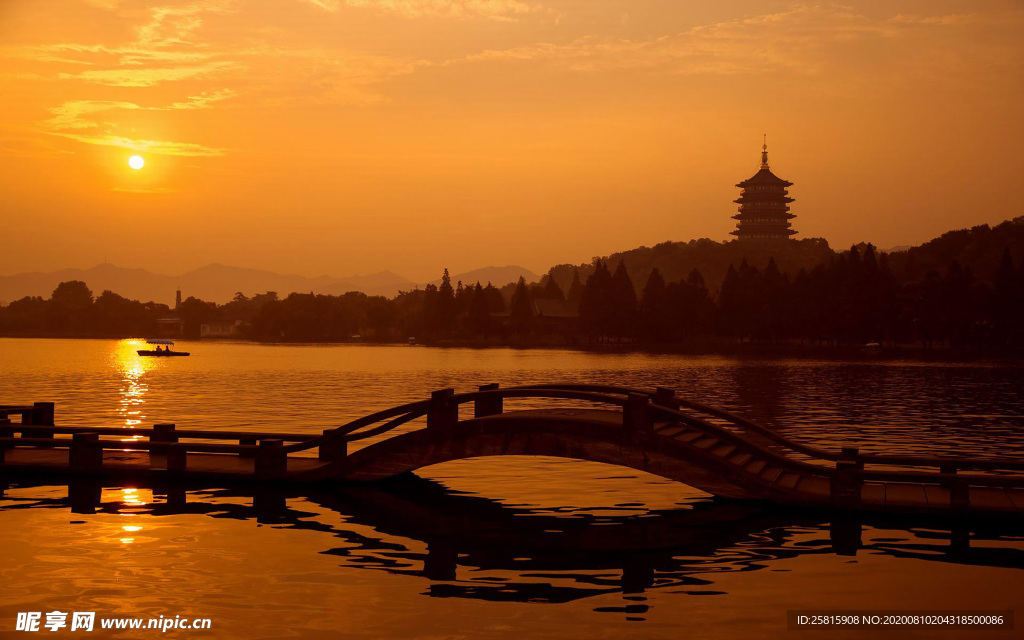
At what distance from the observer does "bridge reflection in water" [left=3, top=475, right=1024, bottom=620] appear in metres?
13.3

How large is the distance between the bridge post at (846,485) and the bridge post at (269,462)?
37.5 feet

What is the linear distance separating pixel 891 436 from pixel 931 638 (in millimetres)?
23297

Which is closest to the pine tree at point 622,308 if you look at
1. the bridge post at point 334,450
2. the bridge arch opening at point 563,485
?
the bridge arch opening at point 563,485

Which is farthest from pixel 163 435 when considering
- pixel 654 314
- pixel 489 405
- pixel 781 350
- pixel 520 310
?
pixel 520 310

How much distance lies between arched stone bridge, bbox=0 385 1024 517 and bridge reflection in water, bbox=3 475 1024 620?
46cm

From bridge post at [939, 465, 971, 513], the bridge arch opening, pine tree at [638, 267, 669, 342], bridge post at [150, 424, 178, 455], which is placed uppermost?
Result: pine tree at [638, 267, 669, 342]

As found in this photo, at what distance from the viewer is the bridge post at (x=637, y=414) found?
1789cm

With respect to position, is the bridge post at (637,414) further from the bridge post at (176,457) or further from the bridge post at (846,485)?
the bridge post at (176,457)

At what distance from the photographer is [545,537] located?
1605 centimetres

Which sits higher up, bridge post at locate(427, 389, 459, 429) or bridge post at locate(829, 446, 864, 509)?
bridge post at locate(427, 389, 459, 429)

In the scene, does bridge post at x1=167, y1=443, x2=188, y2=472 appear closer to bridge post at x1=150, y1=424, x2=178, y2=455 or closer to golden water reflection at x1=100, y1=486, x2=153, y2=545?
golden water reflection at x1=100, y1=486, x2=153, y2=545

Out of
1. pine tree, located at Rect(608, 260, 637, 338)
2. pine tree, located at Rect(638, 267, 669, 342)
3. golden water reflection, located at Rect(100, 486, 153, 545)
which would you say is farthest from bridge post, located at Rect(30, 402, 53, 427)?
pine tree, located at Rect(608, 260, 637, 338)

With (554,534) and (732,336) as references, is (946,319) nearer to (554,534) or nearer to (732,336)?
(732,336)

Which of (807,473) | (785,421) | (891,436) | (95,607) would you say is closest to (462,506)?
(807,473)
